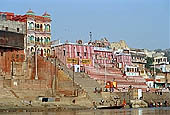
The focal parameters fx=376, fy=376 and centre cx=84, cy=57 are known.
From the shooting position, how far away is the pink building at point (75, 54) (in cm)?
6038

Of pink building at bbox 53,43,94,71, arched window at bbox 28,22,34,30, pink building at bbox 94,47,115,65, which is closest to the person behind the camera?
arched window at bbox 28,22,34,30

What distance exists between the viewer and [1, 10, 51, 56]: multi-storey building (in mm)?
58562

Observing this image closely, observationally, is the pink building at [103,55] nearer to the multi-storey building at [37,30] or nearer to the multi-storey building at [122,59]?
the multi-storey building at [122,59]

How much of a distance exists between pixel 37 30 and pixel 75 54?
746cm

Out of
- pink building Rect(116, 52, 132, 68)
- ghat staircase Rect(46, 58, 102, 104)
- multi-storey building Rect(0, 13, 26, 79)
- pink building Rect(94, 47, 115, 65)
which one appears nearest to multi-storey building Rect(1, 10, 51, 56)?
multi-storey building Rect(0, 13, 26, 79)

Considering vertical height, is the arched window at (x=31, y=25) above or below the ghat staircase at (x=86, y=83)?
above

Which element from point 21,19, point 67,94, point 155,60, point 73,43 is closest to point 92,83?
point 67,94

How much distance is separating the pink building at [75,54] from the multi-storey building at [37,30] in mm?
2150

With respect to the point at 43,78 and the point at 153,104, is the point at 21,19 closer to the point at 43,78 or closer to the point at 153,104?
the point at 43,78

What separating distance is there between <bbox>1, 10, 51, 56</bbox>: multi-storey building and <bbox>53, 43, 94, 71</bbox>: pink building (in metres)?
2.15

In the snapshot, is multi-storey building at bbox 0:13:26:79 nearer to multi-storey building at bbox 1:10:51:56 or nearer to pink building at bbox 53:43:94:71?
multi-storey building at bbox 1:10:51:56

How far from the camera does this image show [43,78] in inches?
2061

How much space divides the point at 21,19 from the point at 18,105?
70.3ft

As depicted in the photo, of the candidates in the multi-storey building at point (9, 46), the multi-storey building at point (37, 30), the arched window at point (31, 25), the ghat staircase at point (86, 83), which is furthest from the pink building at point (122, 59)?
the multi-storey building at point (9, 46)
